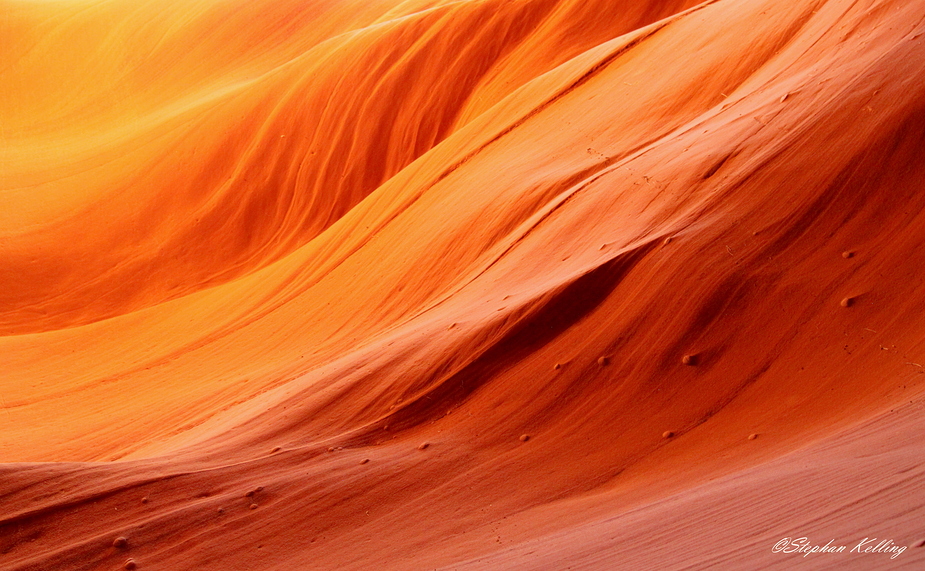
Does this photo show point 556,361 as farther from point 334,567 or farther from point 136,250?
point 136,250

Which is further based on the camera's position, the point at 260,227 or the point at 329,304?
the point at 260,227

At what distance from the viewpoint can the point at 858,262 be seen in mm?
4559

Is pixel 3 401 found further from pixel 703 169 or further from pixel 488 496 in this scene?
pixel 703 169

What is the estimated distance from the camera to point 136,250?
472 inches

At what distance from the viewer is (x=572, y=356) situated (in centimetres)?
489

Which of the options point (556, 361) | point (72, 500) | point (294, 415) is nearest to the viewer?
point (72, 500)

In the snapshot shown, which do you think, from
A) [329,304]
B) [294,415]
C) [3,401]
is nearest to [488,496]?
[294,415]

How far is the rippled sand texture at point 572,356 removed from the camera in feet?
12.5

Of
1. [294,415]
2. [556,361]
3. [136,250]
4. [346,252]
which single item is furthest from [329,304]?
[136,250]

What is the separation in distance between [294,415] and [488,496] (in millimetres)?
1620

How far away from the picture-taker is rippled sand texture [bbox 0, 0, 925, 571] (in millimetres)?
3797

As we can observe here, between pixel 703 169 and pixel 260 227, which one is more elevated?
pixel 260 227

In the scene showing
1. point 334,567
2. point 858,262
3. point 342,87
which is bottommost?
point 334,567

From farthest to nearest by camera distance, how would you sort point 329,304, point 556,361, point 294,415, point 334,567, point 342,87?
point 342,87
point 329,304
point 294,415
point 556,361
point 334,567
